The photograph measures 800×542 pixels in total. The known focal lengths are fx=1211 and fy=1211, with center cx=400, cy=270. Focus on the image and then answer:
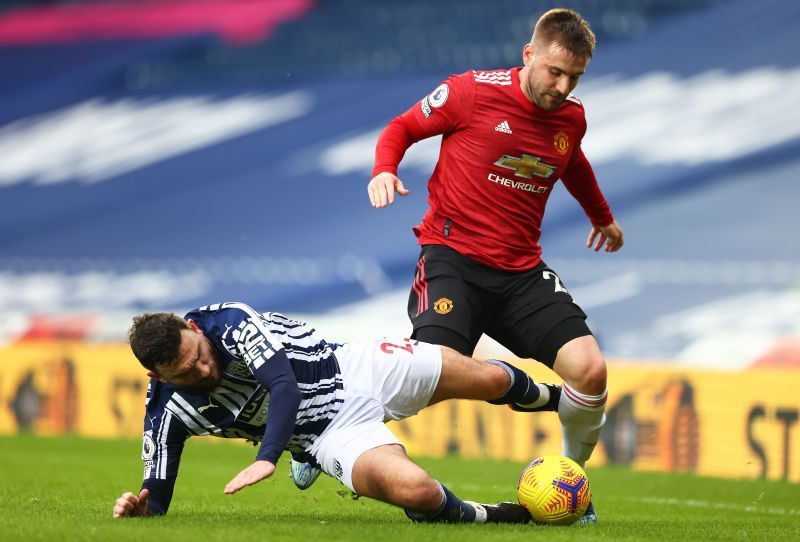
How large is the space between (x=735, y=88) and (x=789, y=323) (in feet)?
12.4

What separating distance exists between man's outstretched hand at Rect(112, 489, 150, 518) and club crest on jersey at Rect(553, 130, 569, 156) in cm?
265

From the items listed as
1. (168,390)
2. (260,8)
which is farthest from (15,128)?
(168,390)

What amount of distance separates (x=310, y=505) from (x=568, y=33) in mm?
2795

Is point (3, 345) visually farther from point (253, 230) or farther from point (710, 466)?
point (710, 466)

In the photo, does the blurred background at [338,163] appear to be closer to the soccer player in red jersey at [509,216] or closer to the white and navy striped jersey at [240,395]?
the soccer player in red jersey at [509,216]

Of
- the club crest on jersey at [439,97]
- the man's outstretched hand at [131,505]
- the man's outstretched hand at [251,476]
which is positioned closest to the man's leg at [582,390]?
the club crest on jersey at [439,97]

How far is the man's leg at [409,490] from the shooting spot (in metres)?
5.04

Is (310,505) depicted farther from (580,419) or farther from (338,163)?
(338,163)

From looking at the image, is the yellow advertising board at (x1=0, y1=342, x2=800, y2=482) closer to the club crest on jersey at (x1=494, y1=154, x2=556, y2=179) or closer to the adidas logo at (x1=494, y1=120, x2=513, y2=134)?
the club crest on jersey at (x1=494, y1=154, x2=556, y2=179)

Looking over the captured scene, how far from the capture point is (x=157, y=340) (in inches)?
190

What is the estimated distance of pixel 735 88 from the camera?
52.5ft

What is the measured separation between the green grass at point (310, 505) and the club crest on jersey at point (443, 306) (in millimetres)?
1012

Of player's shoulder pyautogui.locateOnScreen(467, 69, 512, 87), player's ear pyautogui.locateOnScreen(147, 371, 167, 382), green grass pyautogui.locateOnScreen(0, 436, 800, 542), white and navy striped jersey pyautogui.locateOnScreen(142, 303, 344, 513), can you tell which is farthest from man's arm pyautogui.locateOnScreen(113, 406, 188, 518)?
player's shoulder pyautogui.locateOnScreen(467, 69, 512, 87)

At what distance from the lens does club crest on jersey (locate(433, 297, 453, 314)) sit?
5.89 metres
